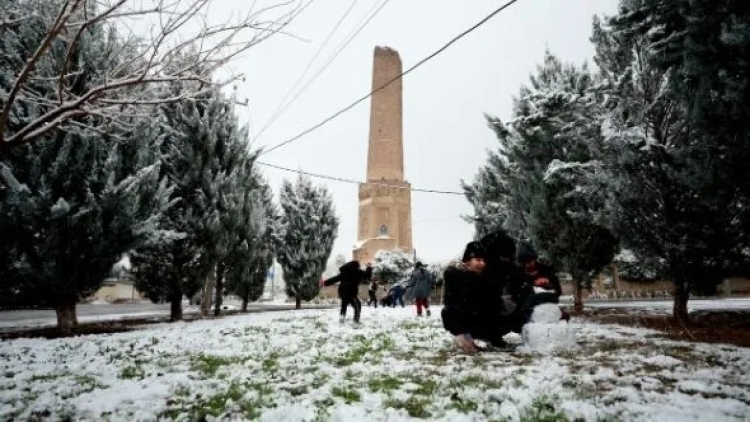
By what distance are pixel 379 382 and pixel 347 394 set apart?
509 mm

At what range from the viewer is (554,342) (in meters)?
5.46

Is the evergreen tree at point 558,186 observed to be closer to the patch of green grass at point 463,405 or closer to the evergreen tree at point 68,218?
the patch of green grass at point 463,405

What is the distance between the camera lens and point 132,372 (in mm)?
4809

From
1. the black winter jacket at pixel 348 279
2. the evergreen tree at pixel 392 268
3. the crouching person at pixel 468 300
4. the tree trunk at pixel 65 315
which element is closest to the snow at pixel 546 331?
the crouching person at pixel 468 300

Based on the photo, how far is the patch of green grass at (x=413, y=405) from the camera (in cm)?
296

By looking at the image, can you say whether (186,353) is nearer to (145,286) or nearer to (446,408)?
(446,408)

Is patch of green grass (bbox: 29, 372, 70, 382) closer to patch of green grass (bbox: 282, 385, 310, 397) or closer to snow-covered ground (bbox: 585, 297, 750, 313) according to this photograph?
patch of green grass (bbox: 282, 385, 310, 397)

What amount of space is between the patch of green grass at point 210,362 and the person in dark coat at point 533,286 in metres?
3.94

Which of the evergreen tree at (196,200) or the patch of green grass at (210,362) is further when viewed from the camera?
the evergreen tree at (196,200)

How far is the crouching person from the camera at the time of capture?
18.2 ft

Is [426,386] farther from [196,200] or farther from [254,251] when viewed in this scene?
[254,251]

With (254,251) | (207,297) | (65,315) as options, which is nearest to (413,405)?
(65,315)

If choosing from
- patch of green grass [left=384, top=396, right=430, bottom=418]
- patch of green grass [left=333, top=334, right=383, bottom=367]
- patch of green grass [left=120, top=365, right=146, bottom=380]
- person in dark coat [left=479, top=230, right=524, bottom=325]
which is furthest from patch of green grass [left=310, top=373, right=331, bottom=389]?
person in dark coat [left=479, top=230, right=524, bottom=325]

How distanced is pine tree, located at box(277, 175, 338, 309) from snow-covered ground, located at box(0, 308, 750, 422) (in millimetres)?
15504
